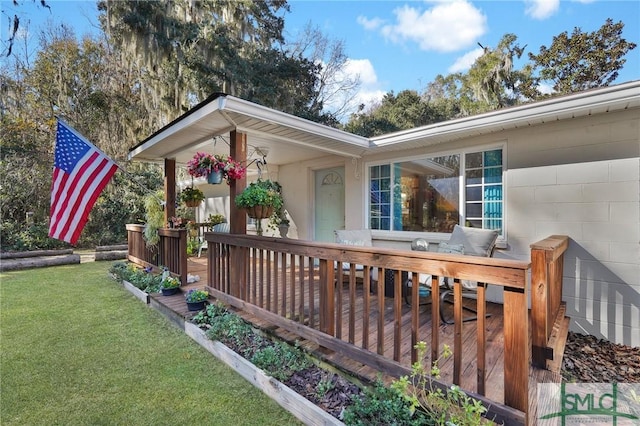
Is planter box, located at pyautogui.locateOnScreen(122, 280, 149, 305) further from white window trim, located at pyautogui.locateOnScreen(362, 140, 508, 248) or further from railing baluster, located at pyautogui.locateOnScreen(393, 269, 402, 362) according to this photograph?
railing baluster, located at pyautogui.locateOnScreen(393, 269, 402, 362)

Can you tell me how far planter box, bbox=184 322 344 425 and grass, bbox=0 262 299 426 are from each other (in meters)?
0.05

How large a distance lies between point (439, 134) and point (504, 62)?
1228 centimetres

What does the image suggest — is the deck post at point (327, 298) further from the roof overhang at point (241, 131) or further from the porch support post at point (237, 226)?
the roof overhang at point (241, 131)

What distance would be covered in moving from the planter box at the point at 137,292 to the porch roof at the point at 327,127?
2.42 meters

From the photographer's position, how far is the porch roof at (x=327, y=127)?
122 inches

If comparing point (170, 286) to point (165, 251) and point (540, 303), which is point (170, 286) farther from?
point (540, 303)

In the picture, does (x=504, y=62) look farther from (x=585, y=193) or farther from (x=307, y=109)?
(x=585, y=193)

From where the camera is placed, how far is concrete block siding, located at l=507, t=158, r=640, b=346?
10.5 feet

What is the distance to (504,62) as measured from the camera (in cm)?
1311

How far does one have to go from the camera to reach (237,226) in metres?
3.87

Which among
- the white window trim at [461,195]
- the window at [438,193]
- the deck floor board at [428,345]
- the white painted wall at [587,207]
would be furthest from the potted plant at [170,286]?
the white painted wall at [587,207]

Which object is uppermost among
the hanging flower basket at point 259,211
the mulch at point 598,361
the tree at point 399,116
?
the tree at point 399,116

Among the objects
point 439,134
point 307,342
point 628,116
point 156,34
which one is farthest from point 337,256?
point 156,34

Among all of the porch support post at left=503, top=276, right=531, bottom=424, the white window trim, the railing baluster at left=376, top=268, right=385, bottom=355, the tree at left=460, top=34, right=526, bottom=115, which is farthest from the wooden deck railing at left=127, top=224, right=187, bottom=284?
the tree at left=460, top=34, right=526, bottom=115
